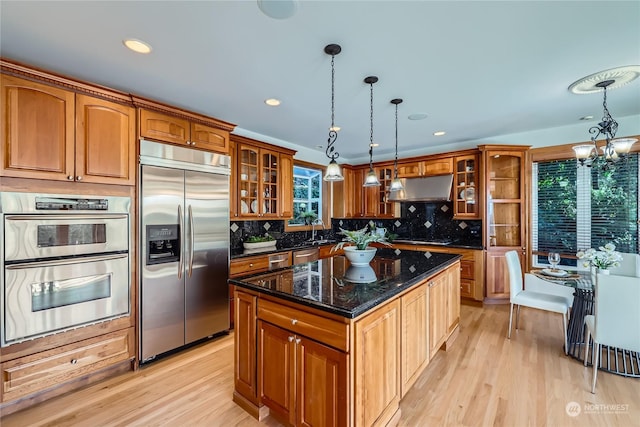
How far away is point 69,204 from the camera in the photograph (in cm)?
220

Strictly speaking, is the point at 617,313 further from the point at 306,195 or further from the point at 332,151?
the point at 306,195

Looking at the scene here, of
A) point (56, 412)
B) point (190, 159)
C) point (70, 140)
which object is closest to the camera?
point (56, 412)

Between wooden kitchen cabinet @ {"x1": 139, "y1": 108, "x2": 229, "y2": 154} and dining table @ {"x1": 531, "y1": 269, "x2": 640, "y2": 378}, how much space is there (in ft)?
12.0

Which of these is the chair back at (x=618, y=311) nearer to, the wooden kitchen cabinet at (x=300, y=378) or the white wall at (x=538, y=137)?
the wooden kitchen cabinet at (x=300, y=378)

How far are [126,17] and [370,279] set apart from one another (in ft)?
7.48

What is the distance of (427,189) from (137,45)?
4398 millimetres

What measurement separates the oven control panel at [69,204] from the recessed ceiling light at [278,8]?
6.55ft

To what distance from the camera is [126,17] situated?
1685 millimetres

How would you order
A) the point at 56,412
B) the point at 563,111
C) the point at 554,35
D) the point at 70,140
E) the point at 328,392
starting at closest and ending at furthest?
the point at 328,392 < the point at 554,35 < the point at 56,412 < the point at 70,140 < the point at 563,111

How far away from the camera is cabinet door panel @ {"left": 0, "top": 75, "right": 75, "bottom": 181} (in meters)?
1.94

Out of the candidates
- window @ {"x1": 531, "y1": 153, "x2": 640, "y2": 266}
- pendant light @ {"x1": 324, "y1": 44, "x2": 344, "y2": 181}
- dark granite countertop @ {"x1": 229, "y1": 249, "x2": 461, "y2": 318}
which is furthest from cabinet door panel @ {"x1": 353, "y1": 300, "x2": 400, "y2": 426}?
window @ {"x1": 531, "y1": 153, "x2": 640, "y2": 266}

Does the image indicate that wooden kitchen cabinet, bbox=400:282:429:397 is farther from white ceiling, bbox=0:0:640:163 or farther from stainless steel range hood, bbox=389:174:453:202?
stainless steel range hood, bbox=389:174:453:202

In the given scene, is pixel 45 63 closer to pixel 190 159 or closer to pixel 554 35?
pixel 190 159

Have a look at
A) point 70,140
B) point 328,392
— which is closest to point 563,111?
point 328,392
